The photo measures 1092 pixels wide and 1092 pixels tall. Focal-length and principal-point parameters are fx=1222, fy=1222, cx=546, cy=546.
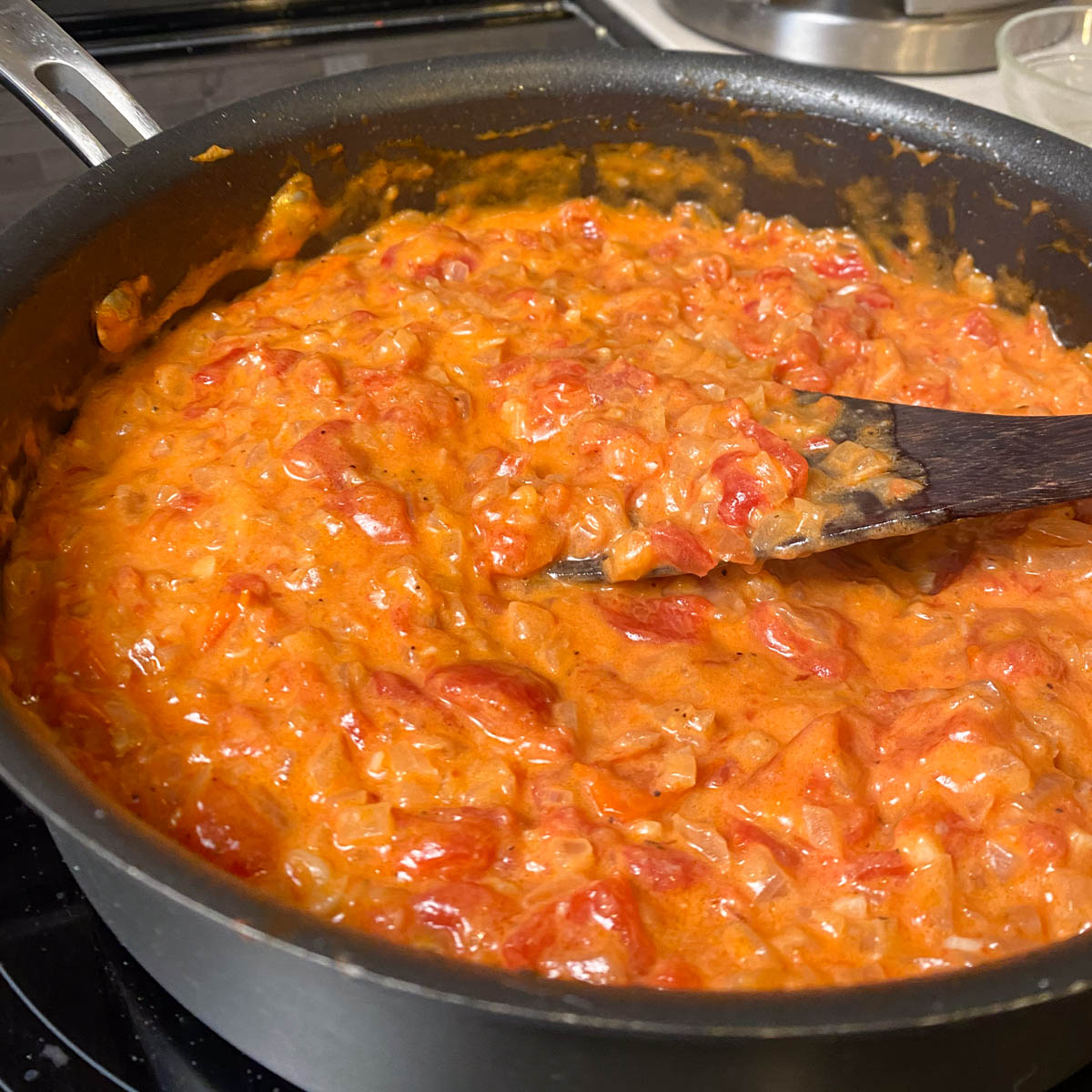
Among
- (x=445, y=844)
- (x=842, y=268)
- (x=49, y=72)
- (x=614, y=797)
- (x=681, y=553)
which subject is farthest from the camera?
(x=842, y=268)

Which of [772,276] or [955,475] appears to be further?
[772,276]

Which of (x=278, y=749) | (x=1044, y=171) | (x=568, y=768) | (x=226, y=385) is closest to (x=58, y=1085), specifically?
(x=278, y=749)

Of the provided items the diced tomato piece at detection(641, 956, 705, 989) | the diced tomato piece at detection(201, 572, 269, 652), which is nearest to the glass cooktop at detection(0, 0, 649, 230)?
the diced tomato piece at detection(201, 572, 269, 652)

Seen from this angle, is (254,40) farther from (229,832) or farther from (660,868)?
(660,868)

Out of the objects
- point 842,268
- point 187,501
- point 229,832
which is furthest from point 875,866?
point 842,268

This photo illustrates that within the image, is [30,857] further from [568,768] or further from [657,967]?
[657,967]

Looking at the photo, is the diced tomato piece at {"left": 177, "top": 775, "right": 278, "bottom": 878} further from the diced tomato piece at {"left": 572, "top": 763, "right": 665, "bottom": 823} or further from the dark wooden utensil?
the dark wooden utensil
